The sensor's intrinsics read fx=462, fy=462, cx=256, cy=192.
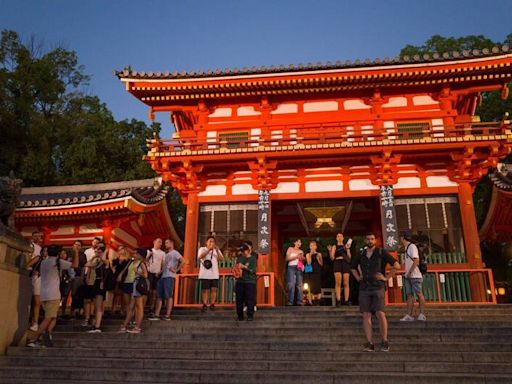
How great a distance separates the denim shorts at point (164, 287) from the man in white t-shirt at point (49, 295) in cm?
229

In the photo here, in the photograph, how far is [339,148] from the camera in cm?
1416

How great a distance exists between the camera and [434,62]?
48.0ft

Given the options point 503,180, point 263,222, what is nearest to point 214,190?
point 263,222

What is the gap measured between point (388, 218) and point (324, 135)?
3361 mm

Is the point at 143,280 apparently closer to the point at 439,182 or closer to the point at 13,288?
the point at 13,288

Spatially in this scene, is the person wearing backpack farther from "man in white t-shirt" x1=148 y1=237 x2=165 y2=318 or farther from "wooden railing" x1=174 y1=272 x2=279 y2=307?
"man in white t-shirt" x1=148 y1=237 x2=165 y2=318

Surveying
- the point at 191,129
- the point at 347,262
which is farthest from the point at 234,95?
the point at 347,262

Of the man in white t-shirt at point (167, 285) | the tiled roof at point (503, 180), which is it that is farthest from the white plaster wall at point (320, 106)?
the man in white t-shirt at point (167, 285)

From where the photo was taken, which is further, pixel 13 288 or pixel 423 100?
pixel 423 100

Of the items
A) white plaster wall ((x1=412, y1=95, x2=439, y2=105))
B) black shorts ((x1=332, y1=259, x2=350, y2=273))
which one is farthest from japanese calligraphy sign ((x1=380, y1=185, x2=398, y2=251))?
white plaster wall ((x1=412, y1=95, x2=439, y2=105))

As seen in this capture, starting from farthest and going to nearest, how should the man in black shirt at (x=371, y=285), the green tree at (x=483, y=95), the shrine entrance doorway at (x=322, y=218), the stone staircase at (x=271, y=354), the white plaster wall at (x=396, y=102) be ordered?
the green tree at (x=483, y=95) → the shrine entrance doorway at (x=322, y=218) → the white plaster wall at (x=396, y=102) → the man in black shirt at (x=371, y=285) → the stone staircase at (x=271, y=354)

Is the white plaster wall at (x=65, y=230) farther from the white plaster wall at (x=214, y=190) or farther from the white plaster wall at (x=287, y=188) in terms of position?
the white plaster wall at (x=287, y=188)

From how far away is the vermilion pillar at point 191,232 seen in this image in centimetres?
1449

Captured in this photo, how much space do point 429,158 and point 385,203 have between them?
2.03 m
